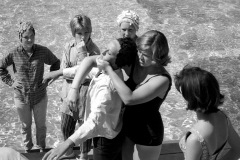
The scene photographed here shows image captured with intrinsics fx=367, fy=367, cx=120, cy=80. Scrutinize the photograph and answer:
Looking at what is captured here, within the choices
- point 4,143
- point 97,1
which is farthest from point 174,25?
point 4,143

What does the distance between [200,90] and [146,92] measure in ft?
1.47

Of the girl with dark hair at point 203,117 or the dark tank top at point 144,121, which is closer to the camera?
the girl with dark hair at point 203,117

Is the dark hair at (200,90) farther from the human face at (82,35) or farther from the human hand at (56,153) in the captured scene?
the human face at (82,35)

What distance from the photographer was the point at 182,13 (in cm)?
1018

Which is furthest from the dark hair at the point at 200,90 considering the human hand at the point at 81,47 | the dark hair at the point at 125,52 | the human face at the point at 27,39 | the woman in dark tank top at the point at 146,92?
the human face at the point at 27,39

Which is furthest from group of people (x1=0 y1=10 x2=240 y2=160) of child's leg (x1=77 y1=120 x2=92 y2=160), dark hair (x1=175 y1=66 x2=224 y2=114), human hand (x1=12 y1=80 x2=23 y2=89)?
human hand (x1=12 y1=80 x2=23 y2=89)

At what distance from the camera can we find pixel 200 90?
2.13 m

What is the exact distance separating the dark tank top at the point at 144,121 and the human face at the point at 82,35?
0.88 meters

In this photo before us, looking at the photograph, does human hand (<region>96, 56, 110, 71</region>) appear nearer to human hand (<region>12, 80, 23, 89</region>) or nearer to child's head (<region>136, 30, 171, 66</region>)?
child's head (<region>136, 30, 171, 66</region>)

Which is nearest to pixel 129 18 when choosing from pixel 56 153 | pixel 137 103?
pixel 137 103

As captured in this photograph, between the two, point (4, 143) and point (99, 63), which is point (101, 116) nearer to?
point (99, 63)

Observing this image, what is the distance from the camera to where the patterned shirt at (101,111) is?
94.9 inches

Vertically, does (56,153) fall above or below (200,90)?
below

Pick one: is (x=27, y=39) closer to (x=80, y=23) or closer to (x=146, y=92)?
(x=80, y=23)
